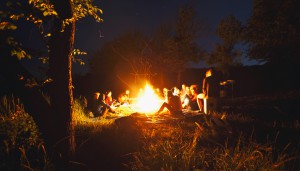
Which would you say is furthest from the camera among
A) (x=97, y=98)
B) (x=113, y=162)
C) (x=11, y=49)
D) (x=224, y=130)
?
(x=97, y=98)

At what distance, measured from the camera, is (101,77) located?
25562mm

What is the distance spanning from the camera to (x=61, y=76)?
4105 mm

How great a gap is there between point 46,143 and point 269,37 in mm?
15957

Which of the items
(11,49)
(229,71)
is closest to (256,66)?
(229,71)

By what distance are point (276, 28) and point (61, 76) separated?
1523cm

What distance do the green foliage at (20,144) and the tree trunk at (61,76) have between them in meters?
0.34

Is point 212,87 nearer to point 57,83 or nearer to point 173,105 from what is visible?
point 173,105

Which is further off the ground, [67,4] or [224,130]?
[67,4]

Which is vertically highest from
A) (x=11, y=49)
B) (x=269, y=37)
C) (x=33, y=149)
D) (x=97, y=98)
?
(x=269, y=37)

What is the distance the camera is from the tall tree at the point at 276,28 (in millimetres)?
14742

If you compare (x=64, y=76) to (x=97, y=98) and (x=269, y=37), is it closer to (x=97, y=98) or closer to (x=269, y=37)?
(x=97, y=98)

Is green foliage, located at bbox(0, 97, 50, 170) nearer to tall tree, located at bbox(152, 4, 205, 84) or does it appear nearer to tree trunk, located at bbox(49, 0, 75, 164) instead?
tree trunk, located at bbox(49, 0, 75, 164)

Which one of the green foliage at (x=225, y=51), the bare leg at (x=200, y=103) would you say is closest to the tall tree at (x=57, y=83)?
the bare leg at (x=200, y=103)

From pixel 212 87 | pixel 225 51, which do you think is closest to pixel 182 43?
pixel 225 51
